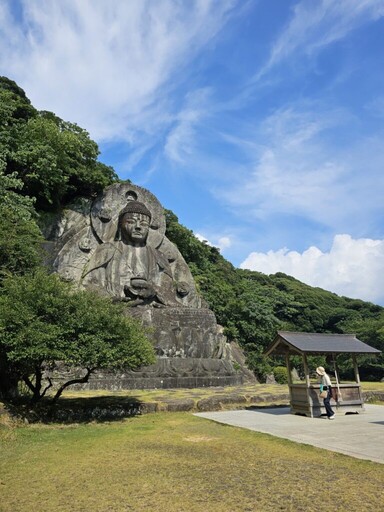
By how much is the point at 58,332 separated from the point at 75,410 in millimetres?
2067

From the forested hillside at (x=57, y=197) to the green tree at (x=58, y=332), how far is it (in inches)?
79.7

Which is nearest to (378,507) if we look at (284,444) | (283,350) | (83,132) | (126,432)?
(284,444)

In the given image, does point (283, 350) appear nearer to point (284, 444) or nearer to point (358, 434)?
point (358, 434)

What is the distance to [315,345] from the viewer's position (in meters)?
9.54

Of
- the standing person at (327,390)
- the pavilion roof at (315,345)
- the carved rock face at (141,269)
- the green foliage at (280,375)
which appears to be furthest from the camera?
the green foliage at (280,375)

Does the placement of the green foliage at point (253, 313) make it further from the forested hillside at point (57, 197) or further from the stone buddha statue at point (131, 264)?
the stone buddha statue at point (131, 264)

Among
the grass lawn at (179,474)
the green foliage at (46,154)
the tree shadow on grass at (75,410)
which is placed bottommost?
the grass lawn at (179,474)

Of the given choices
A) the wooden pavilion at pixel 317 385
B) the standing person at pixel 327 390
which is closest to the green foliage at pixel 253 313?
the wooden pavilion at pixel 317 385

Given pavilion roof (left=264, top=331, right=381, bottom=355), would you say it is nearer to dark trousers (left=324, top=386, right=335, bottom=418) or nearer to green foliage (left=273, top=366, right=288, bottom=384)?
dark trousers (left=324, top=386, right=335, bottom=418)

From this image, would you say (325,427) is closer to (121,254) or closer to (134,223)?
(121,254)

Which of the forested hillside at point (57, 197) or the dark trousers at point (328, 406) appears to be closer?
the dark trousers at point (328, 406)

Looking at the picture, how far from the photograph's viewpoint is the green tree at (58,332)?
303 inches

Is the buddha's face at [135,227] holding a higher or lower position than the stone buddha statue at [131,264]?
higher

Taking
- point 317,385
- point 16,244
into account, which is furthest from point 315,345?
point 16,244
